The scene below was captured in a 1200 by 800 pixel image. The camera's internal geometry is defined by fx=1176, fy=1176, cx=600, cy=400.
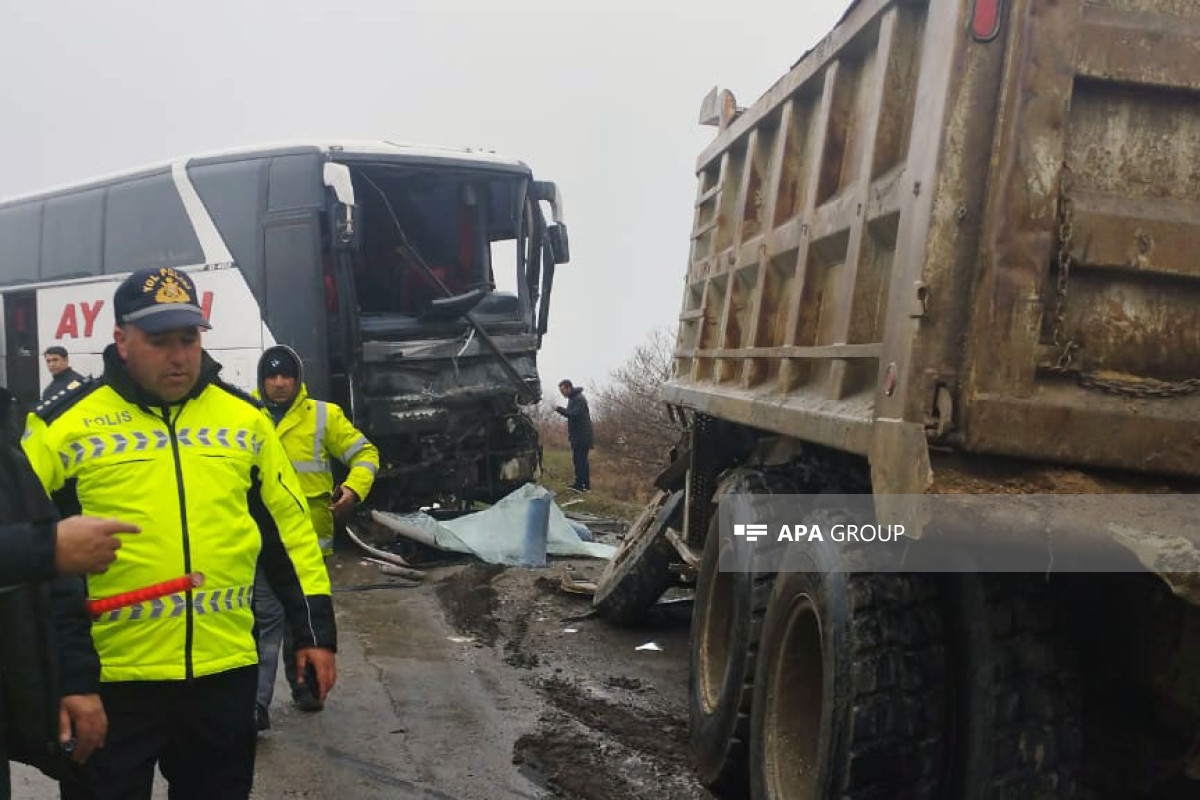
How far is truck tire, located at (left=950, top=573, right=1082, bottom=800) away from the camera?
280 centimetres

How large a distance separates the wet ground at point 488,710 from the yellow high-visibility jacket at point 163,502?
1.68 meters

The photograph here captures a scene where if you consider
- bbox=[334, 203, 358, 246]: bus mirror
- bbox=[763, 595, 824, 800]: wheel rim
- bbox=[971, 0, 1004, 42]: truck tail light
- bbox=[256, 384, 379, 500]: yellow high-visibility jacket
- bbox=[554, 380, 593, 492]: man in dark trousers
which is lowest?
bbox=[554, 380, 593, 492]: man in dark trousers

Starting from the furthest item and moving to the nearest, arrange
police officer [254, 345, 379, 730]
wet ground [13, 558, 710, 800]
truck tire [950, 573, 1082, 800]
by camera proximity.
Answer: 1. police officer [254, 345, 379, 730]
2. wet ground [13, 558, 710, 800]
3. truck tire [950, 573, 1082, 800]

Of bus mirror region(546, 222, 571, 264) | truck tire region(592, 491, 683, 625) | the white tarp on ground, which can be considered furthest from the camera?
bus mirror region(546, 222, 571, 264)

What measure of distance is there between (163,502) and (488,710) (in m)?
2.93

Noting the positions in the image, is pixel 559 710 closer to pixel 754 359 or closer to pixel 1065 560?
pixel 754 359

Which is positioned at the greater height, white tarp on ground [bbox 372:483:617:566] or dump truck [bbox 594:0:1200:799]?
dump truck [bbox 594:0:1200:799]

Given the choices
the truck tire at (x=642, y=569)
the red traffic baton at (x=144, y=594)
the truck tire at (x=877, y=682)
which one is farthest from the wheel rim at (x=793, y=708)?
the truck tire at (x=642, y=569)

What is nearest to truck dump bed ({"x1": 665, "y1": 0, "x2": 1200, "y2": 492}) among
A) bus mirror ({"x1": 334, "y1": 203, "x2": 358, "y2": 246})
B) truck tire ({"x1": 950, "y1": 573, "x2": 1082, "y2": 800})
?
truck tire ({"x1": 950, "y1": 573, "x2": 1082, "y2": 800})

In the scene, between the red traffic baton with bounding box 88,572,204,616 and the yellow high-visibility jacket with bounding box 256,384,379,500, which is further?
the yellow high-visibility jacket with bounding box 256,384,379,500

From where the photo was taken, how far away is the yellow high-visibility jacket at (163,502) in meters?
2.67

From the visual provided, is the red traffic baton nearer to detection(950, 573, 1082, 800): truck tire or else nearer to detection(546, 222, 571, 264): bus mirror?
detection(950, 573, 1082, 800): truck tire

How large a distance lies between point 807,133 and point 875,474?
2087mm

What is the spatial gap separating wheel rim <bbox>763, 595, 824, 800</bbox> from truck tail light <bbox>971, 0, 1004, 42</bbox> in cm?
167
